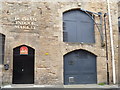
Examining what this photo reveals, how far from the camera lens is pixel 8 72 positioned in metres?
10.0

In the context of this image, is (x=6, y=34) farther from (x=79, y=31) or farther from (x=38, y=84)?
(x=79, y=31)

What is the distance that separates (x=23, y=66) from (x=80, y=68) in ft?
12.7

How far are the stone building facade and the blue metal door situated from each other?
328 millimetres

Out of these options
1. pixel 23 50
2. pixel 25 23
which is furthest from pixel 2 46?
pixel 25 23

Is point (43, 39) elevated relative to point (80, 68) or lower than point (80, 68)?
elevated

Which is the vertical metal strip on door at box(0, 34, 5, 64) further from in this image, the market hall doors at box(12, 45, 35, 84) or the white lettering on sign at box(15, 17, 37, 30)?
the white lettering on sign at box(15, 17, 37, 30)

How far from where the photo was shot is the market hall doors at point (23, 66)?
406 inches

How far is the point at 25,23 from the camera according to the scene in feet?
34.6

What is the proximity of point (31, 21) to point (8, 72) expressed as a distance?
3652 millimetres

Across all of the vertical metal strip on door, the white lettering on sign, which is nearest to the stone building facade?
the white lettering on sign

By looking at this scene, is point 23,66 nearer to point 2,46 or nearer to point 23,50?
point 23,50

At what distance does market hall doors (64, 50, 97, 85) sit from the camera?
35.2 feet

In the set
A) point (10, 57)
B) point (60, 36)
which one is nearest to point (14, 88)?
point (10, 57)

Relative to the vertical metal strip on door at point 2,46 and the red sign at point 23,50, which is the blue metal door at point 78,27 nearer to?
the red sign at point 23,50
